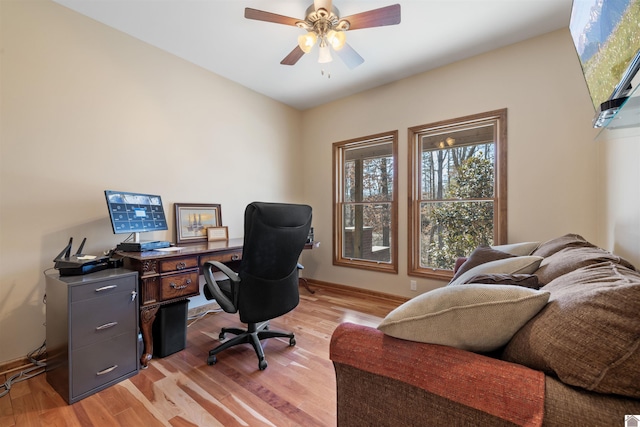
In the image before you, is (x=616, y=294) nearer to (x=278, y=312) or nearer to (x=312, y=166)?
(x=278, y=312)

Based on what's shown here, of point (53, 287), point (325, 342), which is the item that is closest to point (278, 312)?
point (325, 342)

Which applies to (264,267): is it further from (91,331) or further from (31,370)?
(31,370)

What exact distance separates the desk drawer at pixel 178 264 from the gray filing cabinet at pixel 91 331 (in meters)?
0.18

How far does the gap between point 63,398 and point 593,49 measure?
328 centimetres

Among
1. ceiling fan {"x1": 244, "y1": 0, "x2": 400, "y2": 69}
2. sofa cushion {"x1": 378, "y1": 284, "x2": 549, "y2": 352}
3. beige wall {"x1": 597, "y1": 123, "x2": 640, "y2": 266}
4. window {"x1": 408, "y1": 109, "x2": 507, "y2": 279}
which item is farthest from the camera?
window {"x1": 408, "y1": 109, "x2": 507, "y2": 279}

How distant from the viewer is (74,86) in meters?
2.13

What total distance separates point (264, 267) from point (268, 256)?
0.28 ft

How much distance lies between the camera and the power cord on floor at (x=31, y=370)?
1.68m

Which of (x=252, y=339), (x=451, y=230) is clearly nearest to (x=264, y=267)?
(x=252, y=339)

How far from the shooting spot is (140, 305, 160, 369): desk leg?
1.91 meters

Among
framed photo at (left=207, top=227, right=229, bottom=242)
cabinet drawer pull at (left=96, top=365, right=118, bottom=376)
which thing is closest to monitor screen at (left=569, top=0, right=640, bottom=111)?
cabinet drawer pull at (left=96, top=365, right=118, bottom=376)

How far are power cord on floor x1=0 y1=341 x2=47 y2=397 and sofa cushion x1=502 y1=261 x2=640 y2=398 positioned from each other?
9.19 feet

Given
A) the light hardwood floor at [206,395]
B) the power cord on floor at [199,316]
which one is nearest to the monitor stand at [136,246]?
the light hardwood floor at [206,395]

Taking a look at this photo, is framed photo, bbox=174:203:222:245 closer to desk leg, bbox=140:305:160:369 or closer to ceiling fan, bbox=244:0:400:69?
desk leg, bbox=140:305:160:369
